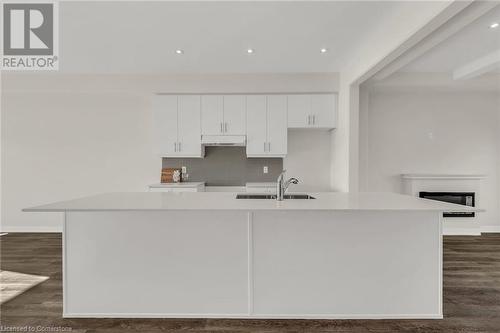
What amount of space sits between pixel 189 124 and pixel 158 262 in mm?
2937

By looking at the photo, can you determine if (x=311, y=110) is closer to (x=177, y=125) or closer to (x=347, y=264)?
(x=177, y=125)

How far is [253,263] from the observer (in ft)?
7.90

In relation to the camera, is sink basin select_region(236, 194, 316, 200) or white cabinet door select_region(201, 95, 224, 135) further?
white cabinet door select_region(201, 95, 224, 135)

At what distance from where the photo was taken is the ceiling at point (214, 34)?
9.49 ft

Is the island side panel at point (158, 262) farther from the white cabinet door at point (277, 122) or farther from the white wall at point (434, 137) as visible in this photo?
the white wall at point (434, 137)

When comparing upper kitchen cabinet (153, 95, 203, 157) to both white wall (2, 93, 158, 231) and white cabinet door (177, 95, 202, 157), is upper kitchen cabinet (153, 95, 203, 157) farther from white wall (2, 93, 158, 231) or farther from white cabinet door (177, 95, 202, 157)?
white wall (2, 93, 158, 231)

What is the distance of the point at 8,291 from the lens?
2.94 m

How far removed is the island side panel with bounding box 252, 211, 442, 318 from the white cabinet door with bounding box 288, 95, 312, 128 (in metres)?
2.79

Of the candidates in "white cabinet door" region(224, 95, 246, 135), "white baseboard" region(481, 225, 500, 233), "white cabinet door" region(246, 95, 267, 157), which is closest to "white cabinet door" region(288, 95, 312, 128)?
"white cabinet door" region(246, 95, 267, 157)

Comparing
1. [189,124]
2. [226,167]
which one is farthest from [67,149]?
[226,167]

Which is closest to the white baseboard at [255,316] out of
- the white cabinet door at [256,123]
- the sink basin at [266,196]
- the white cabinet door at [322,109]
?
the sink basin at [266,196]

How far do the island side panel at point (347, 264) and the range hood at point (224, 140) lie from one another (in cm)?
270

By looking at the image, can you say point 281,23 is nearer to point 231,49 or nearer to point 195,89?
point 231,49

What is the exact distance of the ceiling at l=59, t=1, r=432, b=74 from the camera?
9.49ft
